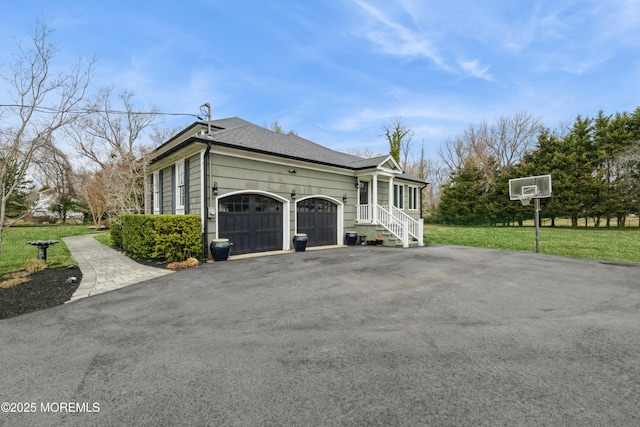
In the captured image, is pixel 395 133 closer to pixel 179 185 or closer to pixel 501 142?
pixel 501 142

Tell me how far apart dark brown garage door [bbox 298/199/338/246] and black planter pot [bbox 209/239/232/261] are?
3.44 m

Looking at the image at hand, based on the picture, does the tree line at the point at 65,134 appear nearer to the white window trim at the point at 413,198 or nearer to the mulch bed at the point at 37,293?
the mulch bed at the point at 37,293

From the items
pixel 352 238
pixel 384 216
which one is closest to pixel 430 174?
pixel 384 216

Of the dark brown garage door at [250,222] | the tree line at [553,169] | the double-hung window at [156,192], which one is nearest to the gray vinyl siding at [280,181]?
the dark brown garage door at [250,222]

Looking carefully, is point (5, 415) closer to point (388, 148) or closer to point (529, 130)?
point (388, 148)

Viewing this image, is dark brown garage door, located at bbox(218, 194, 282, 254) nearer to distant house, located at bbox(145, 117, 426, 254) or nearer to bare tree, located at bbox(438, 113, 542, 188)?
distant house, located at bbox(145, 117, 426, 254)

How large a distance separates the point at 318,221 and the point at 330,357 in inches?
360

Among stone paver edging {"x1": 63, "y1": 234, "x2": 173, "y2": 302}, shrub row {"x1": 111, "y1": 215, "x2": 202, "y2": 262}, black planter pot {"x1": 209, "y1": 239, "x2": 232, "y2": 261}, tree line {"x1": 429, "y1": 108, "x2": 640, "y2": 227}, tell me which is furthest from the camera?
tree line {"x1": 429, "y1": 108, "x2": 640, "y2": 227}

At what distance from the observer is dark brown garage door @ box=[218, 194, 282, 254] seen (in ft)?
29.7

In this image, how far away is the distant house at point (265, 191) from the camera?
873cm

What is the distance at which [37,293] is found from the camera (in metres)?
4.87

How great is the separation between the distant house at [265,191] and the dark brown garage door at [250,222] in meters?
0.03

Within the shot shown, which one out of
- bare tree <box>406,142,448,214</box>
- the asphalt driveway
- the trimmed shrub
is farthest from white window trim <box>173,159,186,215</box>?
bare tree <box>406,142,448,214</box>

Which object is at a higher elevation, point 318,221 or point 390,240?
point 318,221
